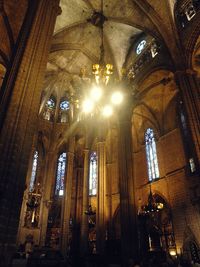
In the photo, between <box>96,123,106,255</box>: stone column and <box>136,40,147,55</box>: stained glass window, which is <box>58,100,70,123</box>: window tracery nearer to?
<box>96,123,106,255</box>: stone column

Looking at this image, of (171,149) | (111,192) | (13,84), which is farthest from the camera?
(111,192)

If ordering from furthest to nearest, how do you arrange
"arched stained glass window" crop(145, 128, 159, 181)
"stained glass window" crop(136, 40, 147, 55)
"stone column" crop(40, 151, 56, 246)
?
"arched stained glass window" crop(145, 128, 159, 181)
"stone column" crop(40, 151, 56, 246)
"stained glass window" crop(136, 40, 147, 55)

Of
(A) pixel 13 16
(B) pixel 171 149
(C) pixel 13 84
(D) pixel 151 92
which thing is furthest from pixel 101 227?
(A) pixel 13 16

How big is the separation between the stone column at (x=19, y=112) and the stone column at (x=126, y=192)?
23.2 ft

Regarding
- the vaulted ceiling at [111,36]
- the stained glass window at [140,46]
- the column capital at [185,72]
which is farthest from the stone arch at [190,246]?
the stained glass window at [140,46]

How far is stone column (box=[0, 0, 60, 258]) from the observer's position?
5.18m

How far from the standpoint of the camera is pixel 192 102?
10602mm

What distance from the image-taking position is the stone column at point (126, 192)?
10.9m

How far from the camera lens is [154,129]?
797 inches

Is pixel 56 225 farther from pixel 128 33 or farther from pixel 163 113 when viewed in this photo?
pixel 128 33

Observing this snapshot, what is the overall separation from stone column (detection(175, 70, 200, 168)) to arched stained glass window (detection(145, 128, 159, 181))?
8572 millimetres

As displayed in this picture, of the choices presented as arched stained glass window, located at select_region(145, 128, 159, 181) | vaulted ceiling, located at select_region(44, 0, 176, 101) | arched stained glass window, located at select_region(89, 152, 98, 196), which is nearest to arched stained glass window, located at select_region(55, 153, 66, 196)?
arched stained glass window, located at select_region(89, 152, 98, 196)

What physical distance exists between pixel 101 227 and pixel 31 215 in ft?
21.8

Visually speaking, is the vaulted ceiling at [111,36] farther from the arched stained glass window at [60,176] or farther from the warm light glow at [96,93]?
the arched stained glass window at [60,176]
